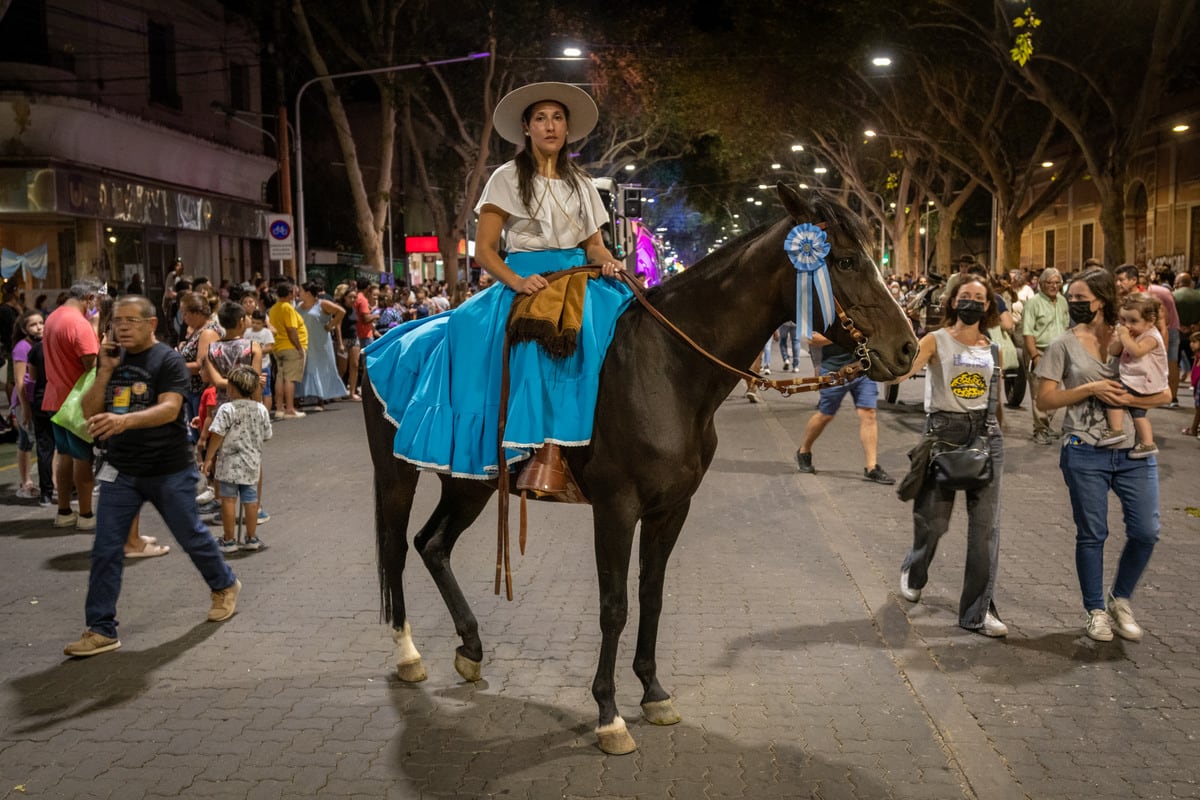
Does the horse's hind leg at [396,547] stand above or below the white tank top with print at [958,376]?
below

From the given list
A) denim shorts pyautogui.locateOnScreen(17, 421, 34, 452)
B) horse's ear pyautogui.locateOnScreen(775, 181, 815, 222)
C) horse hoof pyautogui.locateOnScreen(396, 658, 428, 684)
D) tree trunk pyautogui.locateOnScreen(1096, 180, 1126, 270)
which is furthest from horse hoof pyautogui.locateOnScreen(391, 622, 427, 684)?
tree trunk pyautogui.locateOnScreen(1096, 180, 1126, 270)

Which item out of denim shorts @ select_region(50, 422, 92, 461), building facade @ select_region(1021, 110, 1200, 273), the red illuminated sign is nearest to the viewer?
denim shorts @ select_region(50, 422, 92, 461)

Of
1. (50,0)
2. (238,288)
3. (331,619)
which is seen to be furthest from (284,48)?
(331,619)

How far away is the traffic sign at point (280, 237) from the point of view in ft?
78.5

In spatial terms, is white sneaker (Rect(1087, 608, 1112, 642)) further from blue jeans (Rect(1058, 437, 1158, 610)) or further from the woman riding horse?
the woman riding horse

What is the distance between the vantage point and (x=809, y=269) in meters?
4.60

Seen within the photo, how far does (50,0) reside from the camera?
20.8 meters

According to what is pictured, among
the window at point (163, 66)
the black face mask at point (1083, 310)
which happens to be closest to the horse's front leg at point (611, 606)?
the black face mask at point (1083, 310)

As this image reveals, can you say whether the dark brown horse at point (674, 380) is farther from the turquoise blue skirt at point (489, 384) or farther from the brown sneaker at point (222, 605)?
the brown sneaker at point (222, 605)

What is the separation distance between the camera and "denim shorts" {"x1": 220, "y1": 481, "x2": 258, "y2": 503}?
8.41 m

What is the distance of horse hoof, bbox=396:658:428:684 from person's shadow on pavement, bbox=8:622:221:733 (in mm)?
1215

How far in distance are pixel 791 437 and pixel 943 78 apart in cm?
1954

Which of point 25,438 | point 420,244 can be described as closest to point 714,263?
point 25,438

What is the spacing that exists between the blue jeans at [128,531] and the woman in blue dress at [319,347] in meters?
11.6
